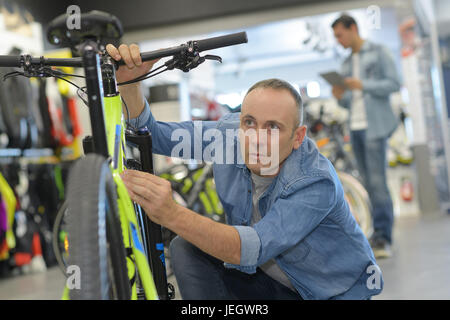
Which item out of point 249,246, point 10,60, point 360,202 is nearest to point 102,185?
point 249,246

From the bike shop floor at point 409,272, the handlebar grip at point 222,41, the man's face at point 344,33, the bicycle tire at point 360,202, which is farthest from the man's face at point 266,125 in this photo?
the man's face at point 344,33

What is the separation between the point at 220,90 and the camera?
1540cm

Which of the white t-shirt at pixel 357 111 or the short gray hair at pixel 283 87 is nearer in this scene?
the short gray hair at pixel 283 87

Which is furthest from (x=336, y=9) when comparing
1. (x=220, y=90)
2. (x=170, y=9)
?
(x=220, y=90)

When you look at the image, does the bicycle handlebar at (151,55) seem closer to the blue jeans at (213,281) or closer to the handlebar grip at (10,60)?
the handlebar grip at (10,60)

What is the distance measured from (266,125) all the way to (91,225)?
636 millimetres

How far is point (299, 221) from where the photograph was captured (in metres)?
1.36

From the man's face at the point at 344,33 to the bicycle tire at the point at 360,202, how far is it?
928 millimetres

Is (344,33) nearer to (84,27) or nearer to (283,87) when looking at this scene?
(283,87)

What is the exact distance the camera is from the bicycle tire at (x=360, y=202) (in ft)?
12.1

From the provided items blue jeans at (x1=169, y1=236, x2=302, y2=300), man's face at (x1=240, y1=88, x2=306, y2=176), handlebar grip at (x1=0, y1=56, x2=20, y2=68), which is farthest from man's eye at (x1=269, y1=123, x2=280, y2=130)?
handlebar grip at (x1=0, y1=56, x2=20, y2=68)

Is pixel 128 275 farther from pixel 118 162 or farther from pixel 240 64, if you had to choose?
pixel 240 64

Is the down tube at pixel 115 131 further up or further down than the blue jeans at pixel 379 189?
further up

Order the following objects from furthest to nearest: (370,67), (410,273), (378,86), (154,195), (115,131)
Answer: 1. (370,67)
2. (378,86)
3. (410,273)
4. (115,131)
5. (154,195)
